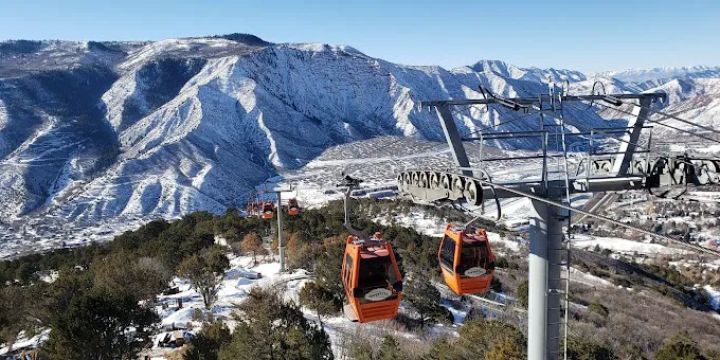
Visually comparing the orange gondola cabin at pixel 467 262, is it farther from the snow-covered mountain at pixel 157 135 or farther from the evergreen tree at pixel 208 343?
the snow-covered mountain at pixel 157 135

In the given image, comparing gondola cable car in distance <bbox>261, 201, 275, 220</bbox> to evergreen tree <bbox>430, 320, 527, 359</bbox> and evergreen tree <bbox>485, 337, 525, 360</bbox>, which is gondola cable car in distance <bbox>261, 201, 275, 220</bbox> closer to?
evergreen tree <bbox>430, 320, 527, 359</bbox>

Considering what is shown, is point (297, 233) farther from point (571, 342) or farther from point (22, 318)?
point (571, 342)

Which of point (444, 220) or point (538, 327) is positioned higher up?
point (538, 327)

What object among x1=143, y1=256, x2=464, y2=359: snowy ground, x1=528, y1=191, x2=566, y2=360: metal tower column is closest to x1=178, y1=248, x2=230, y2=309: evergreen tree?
x1=143, y1=256, x2=464, y2=359: snowy ground

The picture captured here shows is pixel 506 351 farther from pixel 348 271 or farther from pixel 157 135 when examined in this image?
pixel 157 135

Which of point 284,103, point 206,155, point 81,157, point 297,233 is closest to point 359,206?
point 297,233

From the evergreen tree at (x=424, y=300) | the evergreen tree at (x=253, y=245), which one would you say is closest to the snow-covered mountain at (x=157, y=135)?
the evergreen tree at (x=253, y=245)
